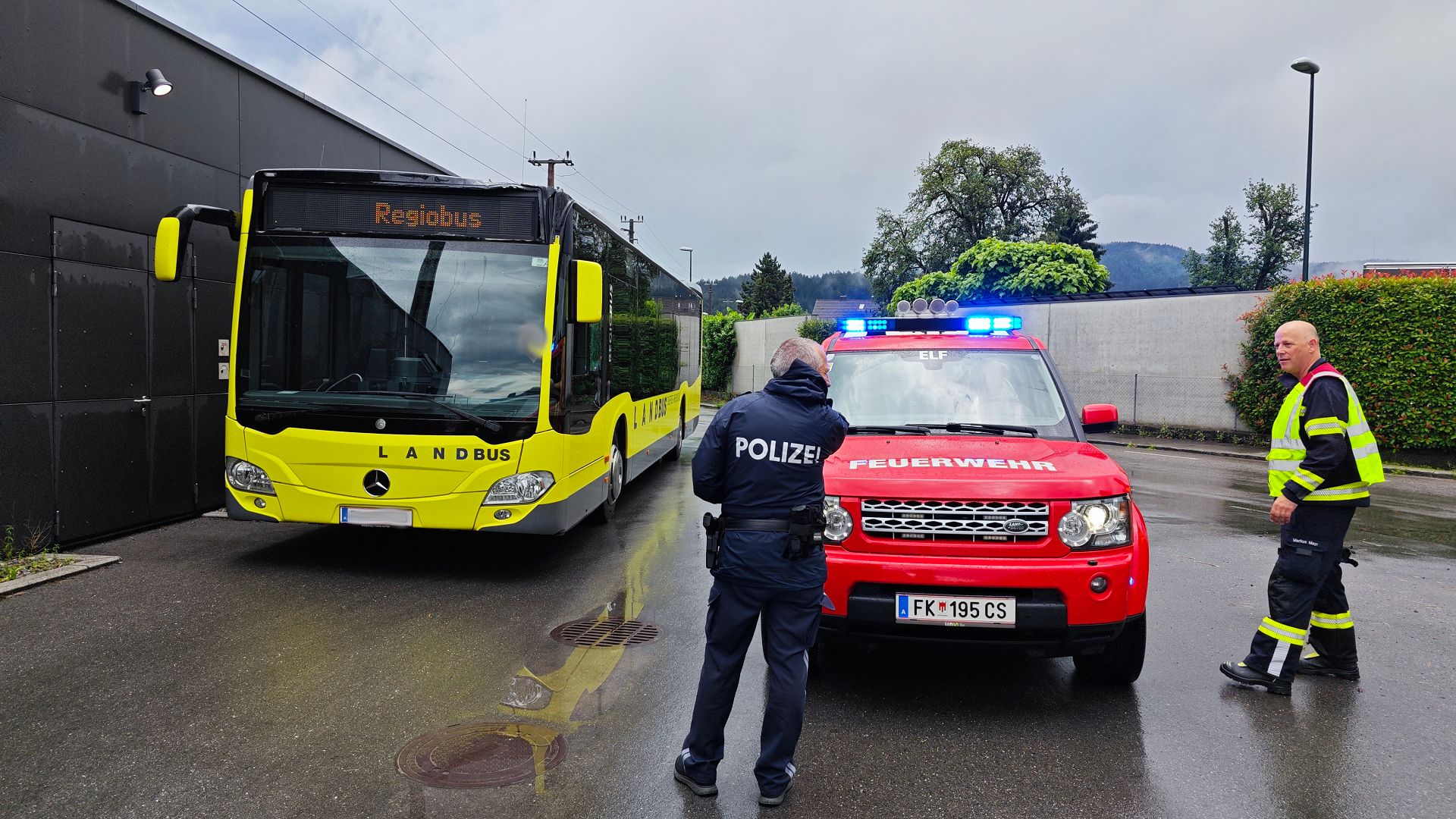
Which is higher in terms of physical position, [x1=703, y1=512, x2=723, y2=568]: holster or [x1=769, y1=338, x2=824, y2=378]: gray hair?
[x1=769, y1=338, x2=824, y2=378]: gray hair

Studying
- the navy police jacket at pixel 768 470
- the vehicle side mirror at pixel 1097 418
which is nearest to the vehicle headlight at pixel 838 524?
the navy police jacket at pixel 768 470

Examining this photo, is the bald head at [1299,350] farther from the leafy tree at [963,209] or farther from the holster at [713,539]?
the leafy tree at [963,209]

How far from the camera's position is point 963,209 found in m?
62.4

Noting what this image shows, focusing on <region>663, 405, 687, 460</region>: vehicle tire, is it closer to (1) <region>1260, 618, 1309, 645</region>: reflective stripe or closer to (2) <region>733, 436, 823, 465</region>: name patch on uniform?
(1) <region>1260, 618, 1309, 645</region>: reflective stripe

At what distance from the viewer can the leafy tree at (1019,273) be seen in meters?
47.1

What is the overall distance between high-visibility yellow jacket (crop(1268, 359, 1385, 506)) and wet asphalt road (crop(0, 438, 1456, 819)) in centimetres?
111

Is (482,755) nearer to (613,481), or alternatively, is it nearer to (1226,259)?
(613,481)

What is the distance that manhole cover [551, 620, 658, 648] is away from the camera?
18.1ft

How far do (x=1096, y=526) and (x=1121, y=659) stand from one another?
906 millimetres

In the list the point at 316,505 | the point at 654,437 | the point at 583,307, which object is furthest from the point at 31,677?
the point at 654,437

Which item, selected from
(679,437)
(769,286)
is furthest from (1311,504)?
(769,286)

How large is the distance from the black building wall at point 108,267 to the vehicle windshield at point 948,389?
6556mm

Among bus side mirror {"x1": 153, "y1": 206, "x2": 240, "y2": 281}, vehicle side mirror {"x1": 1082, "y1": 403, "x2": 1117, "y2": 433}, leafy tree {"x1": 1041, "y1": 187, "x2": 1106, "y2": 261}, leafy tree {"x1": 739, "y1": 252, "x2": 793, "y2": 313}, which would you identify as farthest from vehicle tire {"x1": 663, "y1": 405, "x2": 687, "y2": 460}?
leafy tree {"x1": 739, "y1": 252, "x2": 793, "y2": 313}

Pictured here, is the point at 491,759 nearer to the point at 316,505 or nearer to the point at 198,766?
the point at 198,766
